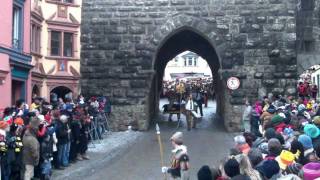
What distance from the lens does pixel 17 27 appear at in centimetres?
2300

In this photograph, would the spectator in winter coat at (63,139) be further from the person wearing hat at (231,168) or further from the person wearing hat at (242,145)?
the person wearing hat at (231,168)

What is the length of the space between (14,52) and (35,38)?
15.2ft

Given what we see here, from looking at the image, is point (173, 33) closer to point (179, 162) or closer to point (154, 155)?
point (154, 155)

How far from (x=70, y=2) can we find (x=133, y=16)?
4.15 metres

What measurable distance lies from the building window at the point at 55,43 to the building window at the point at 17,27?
199 inches

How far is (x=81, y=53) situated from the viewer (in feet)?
87.1

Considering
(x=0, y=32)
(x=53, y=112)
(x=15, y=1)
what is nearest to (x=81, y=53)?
(x=15, y=1)

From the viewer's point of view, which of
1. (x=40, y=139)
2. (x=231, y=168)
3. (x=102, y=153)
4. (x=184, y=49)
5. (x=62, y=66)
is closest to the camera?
(x=231, y=168)

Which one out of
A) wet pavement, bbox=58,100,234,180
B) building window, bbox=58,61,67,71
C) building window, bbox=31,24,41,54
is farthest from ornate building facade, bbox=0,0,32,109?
wet pavement, bbox=58,100,234,180

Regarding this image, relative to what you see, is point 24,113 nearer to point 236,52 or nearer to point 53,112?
point 53,112

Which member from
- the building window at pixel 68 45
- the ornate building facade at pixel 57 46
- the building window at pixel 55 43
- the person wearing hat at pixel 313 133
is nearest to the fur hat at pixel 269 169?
the person wearing hat at pixel 313 133

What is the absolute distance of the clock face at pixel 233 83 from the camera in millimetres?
25344

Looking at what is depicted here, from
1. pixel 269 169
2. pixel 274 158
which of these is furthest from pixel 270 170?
pixel 274 158

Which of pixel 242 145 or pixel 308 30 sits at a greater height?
pixel 308 30
